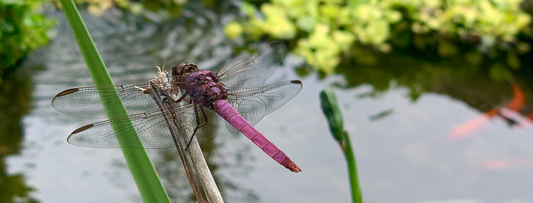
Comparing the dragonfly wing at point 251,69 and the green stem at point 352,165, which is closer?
the green stem at point 352,165

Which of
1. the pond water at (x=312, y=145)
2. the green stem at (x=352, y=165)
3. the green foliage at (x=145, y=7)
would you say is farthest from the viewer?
the green foliage at (x=145, y=7)

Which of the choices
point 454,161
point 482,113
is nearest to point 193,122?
point 454,161

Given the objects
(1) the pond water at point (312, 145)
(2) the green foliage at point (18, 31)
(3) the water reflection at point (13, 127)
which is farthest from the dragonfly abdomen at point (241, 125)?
(2) the green foliage at point (18, 31)

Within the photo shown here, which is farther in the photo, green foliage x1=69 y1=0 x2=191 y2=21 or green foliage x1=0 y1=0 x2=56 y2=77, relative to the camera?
green foliage x1=69 y1=0 x2=191 y2=21

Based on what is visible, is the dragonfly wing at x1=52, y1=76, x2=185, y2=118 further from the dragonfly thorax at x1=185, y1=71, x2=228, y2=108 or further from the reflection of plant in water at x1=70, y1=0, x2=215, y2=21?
the reflection of plant in water at x1=70, y1=0, x2=215, y2=21

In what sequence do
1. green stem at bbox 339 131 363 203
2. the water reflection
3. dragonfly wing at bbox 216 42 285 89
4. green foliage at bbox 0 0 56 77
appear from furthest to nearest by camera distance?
green foliage at bbox 0 0 56 77, the water reflection, dragonfly wing at bbox 216 42 285 89, green stem at bbox 339 131 363 203

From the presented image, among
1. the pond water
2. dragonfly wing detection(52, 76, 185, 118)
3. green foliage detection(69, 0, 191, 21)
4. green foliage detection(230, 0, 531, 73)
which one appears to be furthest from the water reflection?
green foliage detection(230, 0, 531, 73)

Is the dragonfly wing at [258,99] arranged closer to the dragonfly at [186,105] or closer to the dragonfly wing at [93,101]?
the dragonfly at [186,105]
